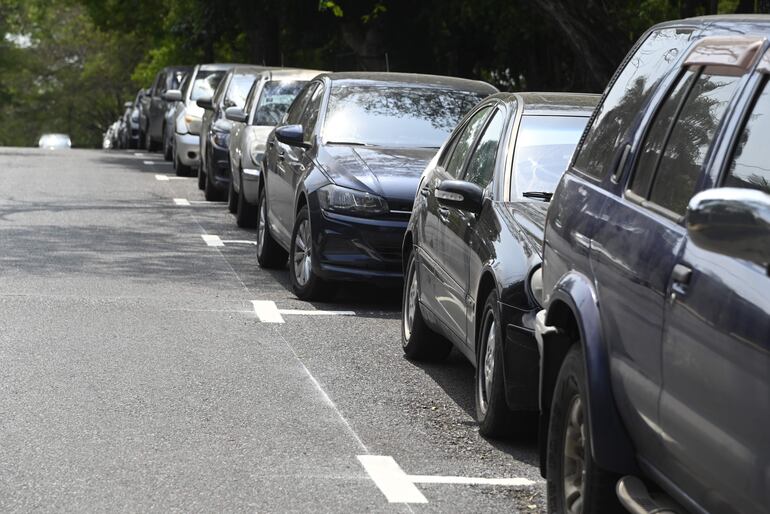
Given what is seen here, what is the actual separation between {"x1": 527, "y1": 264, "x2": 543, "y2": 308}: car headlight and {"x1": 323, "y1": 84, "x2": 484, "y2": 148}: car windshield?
5194mm

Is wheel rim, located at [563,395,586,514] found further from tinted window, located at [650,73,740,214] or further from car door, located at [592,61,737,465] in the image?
tinted window, located at [650,73,740,214]

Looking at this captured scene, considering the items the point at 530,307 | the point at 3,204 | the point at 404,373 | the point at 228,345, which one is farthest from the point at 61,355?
the point at 3,204

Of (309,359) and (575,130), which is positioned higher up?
(575,130)

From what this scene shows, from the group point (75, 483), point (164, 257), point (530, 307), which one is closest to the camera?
point (75, 483)

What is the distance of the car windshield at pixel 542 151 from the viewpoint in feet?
26.1

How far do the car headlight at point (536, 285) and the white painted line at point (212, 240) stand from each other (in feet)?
28.9

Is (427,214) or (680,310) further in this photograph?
(427,214)

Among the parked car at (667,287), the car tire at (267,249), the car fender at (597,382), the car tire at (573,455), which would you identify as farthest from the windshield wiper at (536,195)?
the car tire at (267,249)

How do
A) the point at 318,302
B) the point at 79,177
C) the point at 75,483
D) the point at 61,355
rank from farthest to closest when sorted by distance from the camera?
the point at 79,177, the point at 318,302, the point at 61,355, the point at 75,483

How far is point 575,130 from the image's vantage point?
839 centimetres

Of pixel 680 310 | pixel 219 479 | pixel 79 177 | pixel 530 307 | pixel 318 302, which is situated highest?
pixel 680 310

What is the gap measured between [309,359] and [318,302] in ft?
8.07

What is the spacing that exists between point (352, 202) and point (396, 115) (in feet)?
4.74

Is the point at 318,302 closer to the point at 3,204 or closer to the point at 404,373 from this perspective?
the point at 404,373
